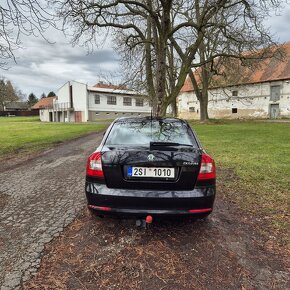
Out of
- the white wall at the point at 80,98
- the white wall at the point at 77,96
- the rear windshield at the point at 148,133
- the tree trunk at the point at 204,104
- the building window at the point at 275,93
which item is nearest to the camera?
the rear windshield at the point at 148,133

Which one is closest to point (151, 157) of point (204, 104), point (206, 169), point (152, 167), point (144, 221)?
point (152, 167)

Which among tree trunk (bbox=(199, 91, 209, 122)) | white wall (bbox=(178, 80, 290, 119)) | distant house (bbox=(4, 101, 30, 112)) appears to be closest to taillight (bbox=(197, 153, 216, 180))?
tree trunk (bbox=(199, 91, 209, 122))

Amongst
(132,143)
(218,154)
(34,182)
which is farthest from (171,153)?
(218,154)

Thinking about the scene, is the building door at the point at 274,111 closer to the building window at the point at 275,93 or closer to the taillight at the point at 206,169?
the building window at the point at 275,93

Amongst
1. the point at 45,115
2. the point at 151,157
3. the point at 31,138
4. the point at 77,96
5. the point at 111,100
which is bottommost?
the point at 31,138

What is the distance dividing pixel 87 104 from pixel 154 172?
48.4 m

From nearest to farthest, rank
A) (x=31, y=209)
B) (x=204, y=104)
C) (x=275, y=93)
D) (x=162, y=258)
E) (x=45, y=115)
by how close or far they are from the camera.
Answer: (x=162, y=258) < (x=31, y=209) < (x=204, y=104) < (x=275, y=93) < (x=45, y=115)

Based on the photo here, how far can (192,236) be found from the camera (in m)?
3.72

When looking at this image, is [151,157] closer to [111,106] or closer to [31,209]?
[31,209]

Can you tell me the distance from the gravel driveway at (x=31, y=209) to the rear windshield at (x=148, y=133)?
149cm

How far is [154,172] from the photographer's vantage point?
11.3 ft

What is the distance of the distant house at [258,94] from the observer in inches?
1485

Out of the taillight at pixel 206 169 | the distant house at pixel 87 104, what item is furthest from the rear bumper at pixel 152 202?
the distant house at pixel 87 104

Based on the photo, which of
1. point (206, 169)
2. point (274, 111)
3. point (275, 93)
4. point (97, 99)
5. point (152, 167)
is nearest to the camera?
point (152, 167)
